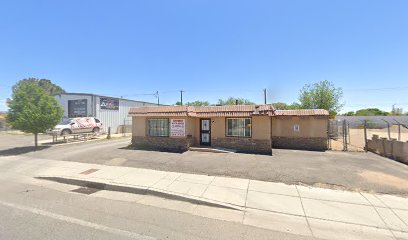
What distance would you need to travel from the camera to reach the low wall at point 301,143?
→ 14.9 m

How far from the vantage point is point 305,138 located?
601 inches

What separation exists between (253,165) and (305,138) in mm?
7856

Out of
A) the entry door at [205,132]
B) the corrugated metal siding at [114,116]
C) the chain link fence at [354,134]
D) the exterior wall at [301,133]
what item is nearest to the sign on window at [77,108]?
the corrugated metal siding at [114,116]

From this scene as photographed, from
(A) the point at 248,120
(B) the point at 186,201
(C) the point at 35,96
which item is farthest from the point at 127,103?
(B) the point at 186,201

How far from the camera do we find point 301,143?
50.4 ft

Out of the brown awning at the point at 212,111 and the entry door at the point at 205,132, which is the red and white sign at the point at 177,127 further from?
the entry door at the point at 205,132

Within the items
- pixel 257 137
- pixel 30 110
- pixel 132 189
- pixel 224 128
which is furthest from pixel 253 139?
pixel 30 110

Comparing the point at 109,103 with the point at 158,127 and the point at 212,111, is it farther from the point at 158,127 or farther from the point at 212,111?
the point at 212,111

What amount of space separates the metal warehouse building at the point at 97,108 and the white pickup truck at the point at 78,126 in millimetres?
2154

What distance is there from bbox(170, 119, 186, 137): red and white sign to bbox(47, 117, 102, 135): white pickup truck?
44.2ft

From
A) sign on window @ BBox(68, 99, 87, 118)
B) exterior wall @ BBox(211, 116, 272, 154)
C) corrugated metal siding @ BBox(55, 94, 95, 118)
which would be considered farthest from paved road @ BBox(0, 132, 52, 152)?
exterior wall @ BBox(211, 116, 272, 154)

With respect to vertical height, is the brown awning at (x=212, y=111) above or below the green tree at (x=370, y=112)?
below

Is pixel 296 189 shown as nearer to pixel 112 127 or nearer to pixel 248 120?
pixel 248 120

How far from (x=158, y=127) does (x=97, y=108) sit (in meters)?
15.2
